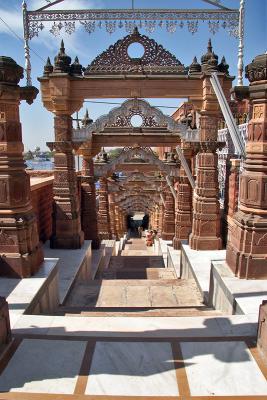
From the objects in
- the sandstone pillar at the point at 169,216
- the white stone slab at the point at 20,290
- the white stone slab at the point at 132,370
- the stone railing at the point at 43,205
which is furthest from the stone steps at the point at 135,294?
the sandstone pillar at the point at 169,216

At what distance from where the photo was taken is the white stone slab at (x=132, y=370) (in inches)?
89.9

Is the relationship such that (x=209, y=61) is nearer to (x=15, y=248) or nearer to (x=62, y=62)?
(x=62, y=62)

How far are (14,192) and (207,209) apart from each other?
4351 millimetres

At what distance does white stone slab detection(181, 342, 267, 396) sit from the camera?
2279mm

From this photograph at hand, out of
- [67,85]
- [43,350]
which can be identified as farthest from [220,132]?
[43,350]

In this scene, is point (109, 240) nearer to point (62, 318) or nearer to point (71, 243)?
point (71, 243)

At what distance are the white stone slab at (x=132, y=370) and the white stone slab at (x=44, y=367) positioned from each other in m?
0.16

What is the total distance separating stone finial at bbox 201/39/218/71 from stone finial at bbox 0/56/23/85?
13.3 ft

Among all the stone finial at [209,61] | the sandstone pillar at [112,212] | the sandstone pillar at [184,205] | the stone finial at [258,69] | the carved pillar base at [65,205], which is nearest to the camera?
the stone finial at [258,69]

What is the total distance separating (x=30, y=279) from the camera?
4.00 metres

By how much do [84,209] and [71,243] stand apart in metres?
1.93

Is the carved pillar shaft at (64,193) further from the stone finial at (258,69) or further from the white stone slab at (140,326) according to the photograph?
the stone finial at (258,69)

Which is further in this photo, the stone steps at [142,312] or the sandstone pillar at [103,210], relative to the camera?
the sandstone pillar at [103,210]

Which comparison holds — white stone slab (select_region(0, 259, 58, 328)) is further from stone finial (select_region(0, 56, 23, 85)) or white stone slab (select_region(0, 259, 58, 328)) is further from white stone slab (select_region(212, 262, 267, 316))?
stone finial (select_region(0, 56, 23, 85))
